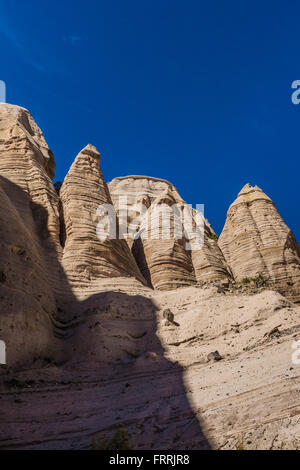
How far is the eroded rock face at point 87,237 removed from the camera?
14688mm

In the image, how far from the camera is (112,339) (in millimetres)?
11414

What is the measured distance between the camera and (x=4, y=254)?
437 inches

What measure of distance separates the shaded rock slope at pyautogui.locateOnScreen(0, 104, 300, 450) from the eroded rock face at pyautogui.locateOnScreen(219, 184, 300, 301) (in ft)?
24.8

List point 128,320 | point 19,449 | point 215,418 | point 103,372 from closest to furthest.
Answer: point 19,449 < point 215,418 < point 103,372 < point 128,320

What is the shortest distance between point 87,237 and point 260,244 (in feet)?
53.7

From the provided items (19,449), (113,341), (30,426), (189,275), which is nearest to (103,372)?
(113,341)

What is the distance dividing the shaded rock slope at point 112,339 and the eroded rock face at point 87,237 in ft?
0.19

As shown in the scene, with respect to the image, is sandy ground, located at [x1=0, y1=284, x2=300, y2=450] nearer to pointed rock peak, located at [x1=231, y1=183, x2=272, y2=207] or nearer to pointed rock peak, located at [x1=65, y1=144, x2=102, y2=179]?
pointed rock peak, located at [x1=65, y1=144, x2=102, y2=179]

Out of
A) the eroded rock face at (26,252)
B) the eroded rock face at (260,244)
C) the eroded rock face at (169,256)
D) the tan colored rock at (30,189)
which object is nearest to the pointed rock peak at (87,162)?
the tan colored rock at (30,189)

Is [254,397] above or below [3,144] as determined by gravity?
below

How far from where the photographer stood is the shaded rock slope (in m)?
6.59

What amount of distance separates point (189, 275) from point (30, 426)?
1534cm

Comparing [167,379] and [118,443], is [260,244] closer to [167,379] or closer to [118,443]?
[167,379]
